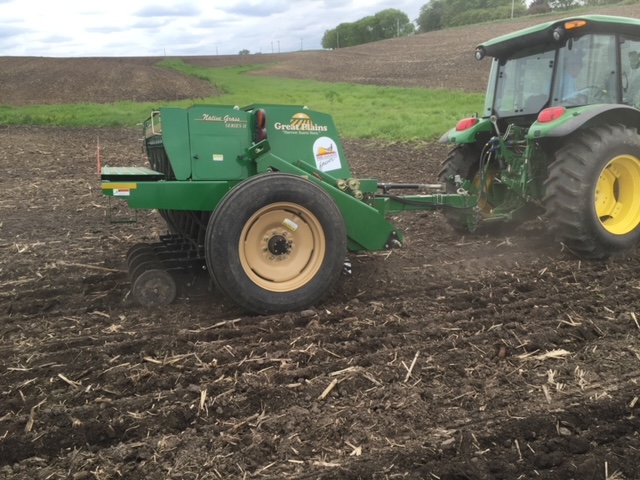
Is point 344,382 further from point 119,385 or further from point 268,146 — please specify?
point 268,146

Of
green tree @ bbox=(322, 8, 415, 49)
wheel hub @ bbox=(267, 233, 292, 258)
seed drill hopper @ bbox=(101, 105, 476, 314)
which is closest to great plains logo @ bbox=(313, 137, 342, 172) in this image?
seed drill hopper @ bbox=(101, 105, 476, 314)

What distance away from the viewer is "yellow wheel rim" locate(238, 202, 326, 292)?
4211 mm

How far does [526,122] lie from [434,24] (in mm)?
90685

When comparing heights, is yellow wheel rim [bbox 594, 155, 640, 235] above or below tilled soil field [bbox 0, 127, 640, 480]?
above

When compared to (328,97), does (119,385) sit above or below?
below

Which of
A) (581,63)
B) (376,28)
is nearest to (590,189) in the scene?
(581,63)

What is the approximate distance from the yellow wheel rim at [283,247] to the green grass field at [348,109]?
10.6 m

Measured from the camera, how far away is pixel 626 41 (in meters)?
5.58

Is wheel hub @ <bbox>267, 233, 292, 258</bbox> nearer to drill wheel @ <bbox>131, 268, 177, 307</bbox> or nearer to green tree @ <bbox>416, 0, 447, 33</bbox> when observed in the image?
drill wheel @ <bbox>131, 268, 177, 307</bbox>

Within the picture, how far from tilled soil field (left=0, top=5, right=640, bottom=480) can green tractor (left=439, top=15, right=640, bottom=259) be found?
1.31 feet

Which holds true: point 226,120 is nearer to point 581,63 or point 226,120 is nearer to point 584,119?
point 584,119

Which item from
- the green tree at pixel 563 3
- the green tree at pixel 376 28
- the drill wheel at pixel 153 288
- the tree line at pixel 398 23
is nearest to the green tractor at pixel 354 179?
the drill wheel at pixel 153 288

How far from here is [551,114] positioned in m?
5.27

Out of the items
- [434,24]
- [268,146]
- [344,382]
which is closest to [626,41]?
[268,146]
